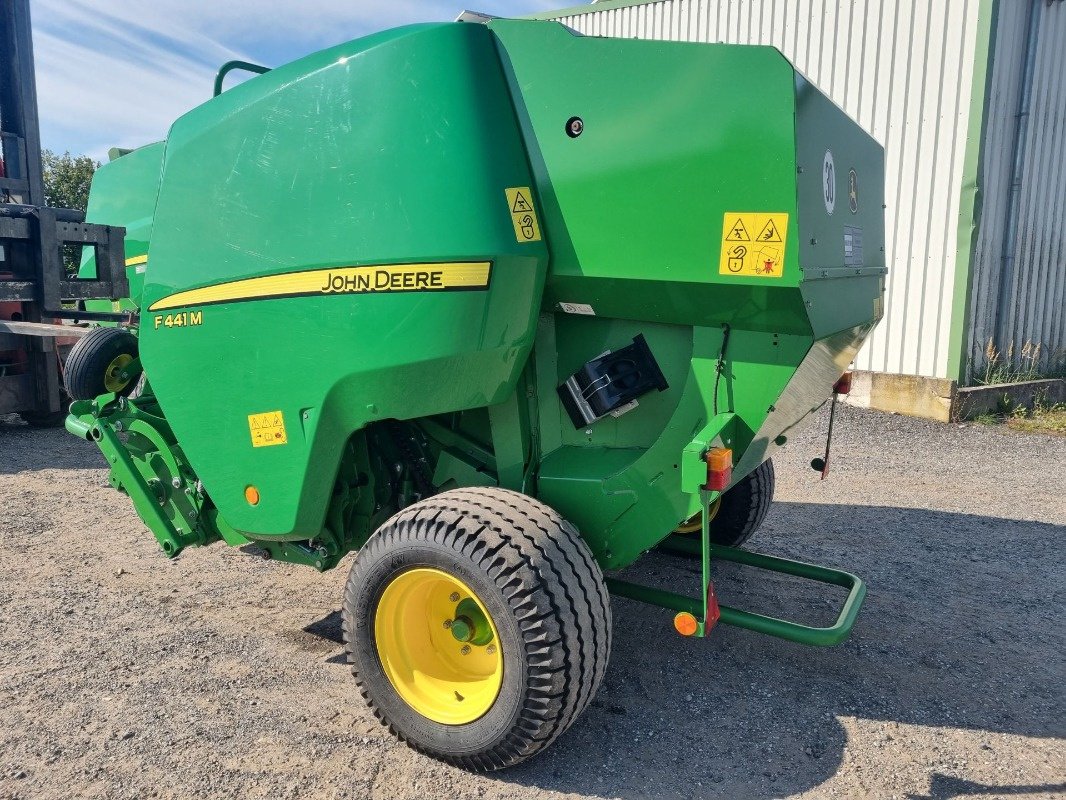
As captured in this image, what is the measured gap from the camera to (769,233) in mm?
2402

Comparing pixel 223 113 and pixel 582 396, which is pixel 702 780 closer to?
pixel 582 396

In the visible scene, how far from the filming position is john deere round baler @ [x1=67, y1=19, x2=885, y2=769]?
2.47 meters

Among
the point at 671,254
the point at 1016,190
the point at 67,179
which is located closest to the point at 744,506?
the point at 671,254

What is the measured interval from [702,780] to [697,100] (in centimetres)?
201

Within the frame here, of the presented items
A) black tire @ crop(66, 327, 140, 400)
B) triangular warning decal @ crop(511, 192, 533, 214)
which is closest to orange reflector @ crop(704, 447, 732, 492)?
triangular warning decal @ crop(511, 192, 533, 214)

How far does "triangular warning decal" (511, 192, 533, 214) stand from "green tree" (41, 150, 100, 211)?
80.3 feet

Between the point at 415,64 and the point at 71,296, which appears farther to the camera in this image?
the point at 71,296

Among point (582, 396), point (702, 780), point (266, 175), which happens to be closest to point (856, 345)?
point (582, 396)

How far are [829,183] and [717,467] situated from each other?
3.24ft

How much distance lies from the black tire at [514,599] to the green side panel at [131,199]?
3.64 meters

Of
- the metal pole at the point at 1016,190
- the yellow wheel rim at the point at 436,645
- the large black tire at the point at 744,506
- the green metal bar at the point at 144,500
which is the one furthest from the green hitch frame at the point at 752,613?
the metal pole at the point at 1016,190

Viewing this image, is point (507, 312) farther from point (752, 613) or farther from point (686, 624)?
point (752, 613)

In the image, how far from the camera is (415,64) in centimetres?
264

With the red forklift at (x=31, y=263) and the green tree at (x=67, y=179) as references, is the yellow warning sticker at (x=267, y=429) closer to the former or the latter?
the red forklift at (x=31, y=263)
